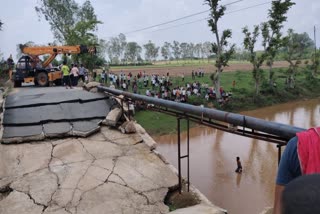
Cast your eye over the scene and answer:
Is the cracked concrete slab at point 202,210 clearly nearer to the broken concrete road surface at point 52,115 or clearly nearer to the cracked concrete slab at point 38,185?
the cracked concrete slab at point 38,185

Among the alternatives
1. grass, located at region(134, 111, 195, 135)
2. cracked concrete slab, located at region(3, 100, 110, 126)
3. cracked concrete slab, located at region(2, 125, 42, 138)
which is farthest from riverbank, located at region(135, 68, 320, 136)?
cracked concrete slab, located at region(2, 125, 42, 138)

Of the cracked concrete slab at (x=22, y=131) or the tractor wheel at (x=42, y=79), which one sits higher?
the tractor wheel at (x=42, y=79)

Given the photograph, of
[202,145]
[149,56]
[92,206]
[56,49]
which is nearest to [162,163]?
[92,206]

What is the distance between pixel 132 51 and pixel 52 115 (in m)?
80.4

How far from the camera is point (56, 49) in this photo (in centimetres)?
1683

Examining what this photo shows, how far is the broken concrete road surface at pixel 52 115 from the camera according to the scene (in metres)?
7.65

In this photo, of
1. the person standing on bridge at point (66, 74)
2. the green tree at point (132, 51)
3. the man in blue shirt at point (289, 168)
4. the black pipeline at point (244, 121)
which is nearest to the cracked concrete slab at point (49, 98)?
the person standing on bridge at point (66, 74)

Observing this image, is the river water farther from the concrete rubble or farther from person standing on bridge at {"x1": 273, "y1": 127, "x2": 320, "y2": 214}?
person standing on bridge at {"x1": 273, "y1": 127, "x2": 320, "y2": 214}

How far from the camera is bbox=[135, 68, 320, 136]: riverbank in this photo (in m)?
24.1

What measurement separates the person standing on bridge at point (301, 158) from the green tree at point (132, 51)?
8672 cm

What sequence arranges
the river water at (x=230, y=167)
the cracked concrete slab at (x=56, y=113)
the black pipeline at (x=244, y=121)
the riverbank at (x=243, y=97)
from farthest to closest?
the riverbank at (x=243, y=97) → the river water at (x=230, y=167) → the cracked concrete slab at (x=56, y=113) → the black pipeline at (x=244, y=121)

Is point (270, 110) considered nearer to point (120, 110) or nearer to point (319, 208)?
point (120, 110)

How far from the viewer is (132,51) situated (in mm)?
87438

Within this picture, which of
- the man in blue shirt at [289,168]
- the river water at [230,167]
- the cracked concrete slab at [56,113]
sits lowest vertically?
the river water at [230,167]
